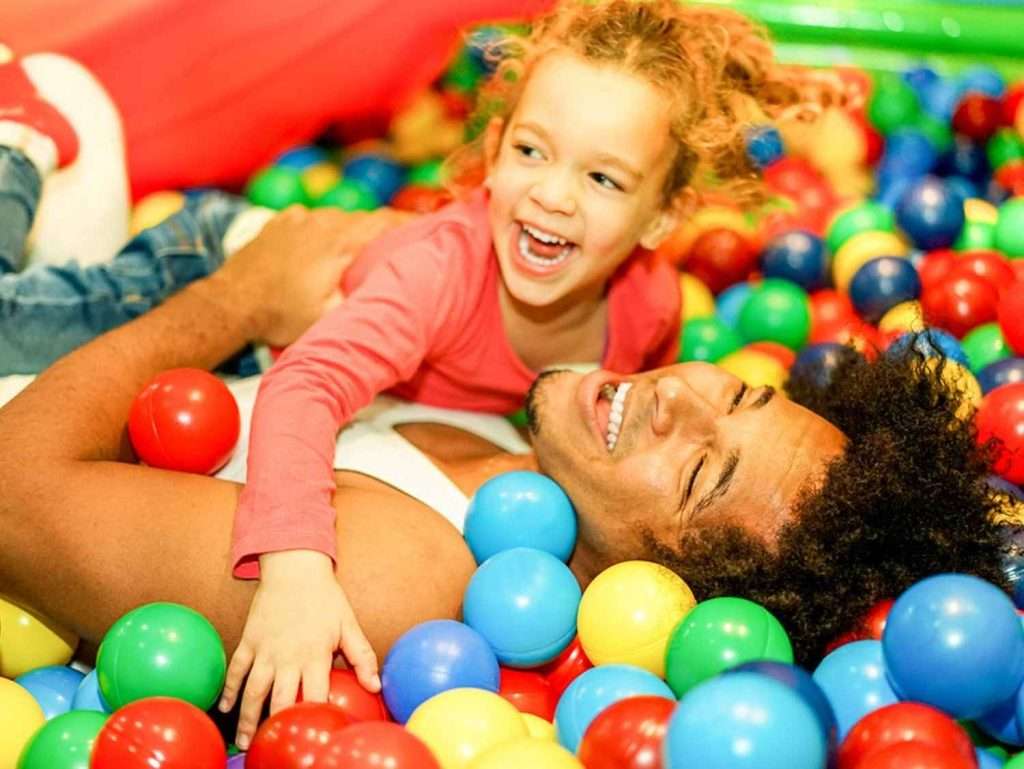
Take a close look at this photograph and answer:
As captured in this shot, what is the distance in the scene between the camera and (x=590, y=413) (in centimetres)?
155

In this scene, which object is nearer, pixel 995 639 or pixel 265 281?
pixel 995 639

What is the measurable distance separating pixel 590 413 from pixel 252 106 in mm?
1270

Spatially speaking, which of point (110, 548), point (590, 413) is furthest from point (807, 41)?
point (110, 548)

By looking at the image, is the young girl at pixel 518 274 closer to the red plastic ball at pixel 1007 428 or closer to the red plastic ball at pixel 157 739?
the red plastic ball at pixel 157 739

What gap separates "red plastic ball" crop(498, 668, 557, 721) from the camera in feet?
4.76

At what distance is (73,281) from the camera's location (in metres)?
1.88

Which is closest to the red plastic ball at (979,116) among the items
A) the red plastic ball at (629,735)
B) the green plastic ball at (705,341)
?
the green plastic ball at (705,341)

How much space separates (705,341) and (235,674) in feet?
3.70

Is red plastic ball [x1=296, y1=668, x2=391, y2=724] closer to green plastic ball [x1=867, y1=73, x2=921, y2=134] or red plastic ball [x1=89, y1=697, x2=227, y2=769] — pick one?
red plastic ball [x1=89, y1=697, x2=227, y2=769]

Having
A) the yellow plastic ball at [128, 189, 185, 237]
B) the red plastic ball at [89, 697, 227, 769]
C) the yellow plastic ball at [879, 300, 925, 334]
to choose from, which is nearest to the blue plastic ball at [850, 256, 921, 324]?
the yellow plastic ball at [879, 300, 925, 334]

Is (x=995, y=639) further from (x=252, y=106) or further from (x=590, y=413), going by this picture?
(x=252, y=106)

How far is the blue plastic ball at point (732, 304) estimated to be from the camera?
2.36m

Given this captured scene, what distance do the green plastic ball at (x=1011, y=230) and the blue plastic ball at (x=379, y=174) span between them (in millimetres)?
1197

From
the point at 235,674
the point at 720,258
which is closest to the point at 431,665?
the point at 235,674
